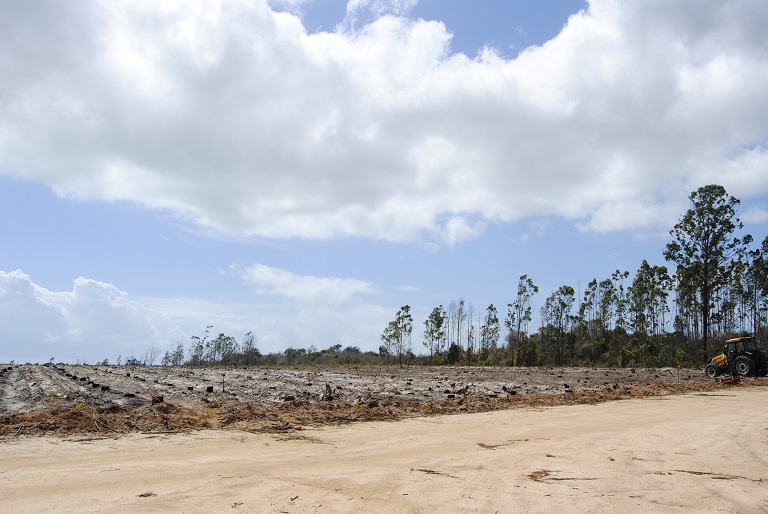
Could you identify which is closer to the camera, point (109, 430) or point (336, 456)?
point (336, 456)

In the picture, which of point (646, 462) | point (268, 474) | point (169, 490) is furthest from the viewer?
point (646, 462)

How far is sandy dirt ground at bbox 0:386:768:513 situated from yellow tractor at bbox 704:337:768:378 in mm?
23343

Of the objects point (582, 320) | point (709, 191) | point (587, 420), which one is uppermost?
point (709, 191)

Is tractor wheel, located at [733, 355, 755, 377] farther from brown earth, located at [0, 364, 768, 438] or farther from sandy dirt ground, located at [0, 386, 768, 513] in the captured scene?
sandy dirt ground, located at [0, 386, 768, 513]

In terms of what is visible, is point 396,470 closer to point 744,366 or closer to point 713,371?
point 744,366

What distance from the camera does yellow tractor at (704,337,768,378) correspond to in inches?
1251

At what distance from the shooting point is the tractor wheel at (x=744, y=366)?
31625 mm

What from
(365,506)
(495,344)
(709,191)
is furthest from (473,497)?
(495,344)

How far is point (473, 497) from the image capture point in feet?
20.4

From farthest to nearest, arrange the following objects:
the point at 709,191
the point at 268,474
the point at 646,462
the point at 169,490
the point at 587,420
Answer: the point at 709,191 < the point at 587,420 < the point at 646,462 < the point at 268,474 < the point at 169,490

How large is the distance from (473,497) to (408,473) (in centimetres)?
138

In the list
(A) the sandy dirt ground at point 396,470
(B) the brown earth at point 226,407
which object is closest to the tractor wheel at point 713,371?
(B) the brown earth at point 226,407

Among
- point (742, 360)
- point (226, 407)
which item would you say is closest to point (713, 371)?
point (742, 360)

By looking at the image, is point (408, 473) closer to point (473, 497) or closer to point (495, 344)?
point (473, 497)
